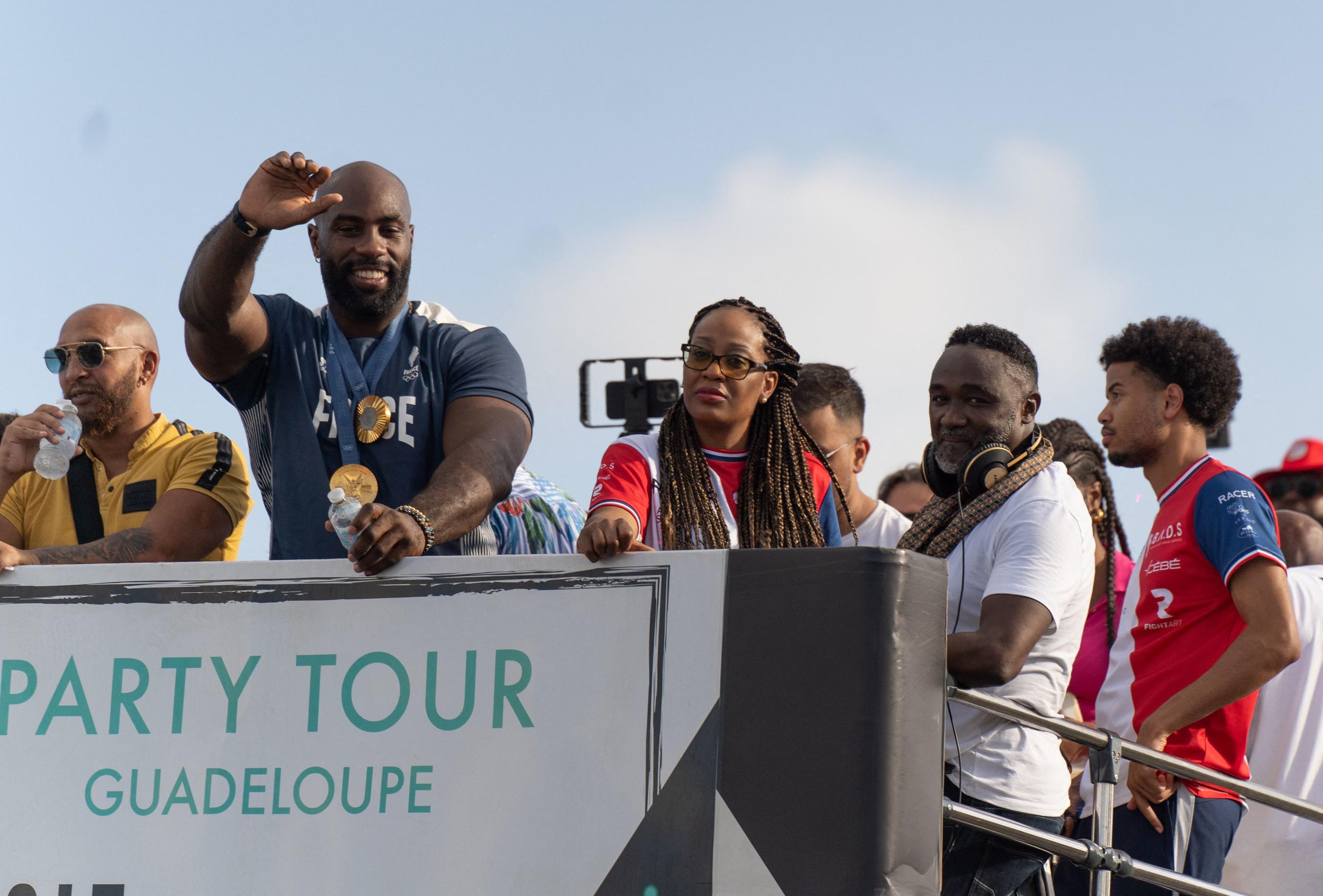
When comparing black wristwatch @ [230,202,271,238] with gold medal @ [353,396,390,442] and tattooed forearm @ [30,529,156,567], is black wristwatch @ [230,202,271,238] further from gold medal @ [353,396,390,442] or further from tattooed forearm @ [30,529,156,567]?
tattooed forearm @ [30,529,156,567]

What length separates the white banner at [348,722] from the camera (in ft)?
8.04

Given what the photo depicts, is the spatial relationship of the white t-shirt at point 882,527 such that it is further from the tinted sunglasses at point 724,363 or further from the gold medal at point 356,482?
the gold medal at point 356,482

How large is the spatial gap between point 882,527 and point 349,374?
217 cm

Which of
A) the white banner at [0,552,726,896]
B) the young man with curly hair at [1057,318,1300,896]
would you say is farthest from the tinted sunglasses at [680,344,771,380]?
the young man with curly hair at [1057,318,1300,896]

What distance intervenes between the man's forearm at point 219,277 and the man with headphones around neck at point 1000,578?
5.21ft

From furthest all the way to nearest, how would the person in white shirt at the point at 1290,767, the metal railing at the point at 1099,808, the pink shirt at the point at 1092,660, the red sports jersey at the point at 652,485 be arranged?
the pink shirt at the point at 1092,660, the person in white shirt at the point at 1290,767, the red sports jersey at the point at 652,485, the metal railing at the point at 1099,808

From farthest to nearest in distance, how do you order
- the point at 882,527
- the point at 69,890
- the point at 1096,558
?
the point at 882,527 < the point at 1096,558 < the point at 69,890

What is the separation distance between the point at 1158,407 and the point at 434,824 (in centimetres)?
225

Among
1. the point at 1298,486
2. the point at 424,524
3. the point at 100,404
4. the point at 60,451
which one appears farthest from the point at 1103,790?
the point at 1298,486

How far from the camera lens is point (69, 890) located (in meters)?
2.66

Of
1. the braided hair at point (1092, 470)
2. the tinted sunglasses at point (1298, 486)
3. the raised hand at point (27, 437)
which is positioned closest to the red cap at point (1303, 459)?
the tinted sunglasses at point (1298, 486)

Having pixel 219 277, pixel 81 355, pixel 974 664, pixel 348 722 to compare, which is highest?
pixel 219 277

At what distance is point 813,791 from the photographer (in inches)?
90.4

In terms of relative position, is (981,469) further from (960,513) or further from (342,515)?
(342,515)
